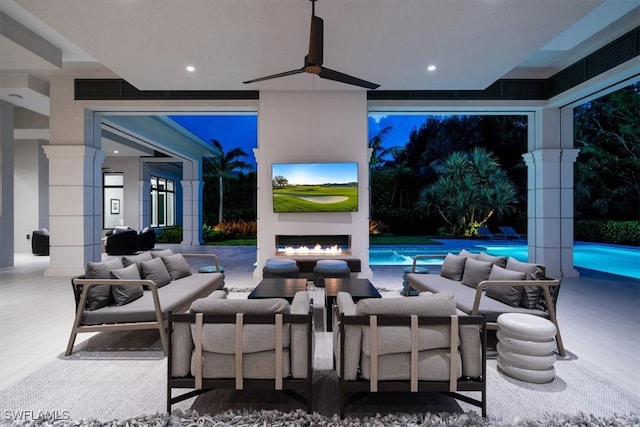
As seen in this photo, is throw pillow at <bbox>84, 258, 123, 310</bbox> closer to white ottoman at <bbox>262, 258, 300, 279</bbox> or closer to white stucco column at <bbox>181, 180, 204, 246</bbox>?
white ottoman at <bbox>262, 258, 300, 279</bbox>

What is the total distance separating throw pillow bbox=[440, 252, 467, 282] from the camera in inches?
180

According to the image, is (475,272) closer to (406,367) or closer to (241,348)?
(406,367)

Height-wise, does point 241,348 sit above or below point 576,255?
above

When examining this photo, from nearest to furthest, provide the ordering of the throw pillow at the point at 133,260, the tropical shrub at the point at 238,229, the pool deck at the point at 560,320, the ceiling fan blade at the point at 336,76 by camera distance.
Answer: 1. the pool deck at the point at 560,320
2. the ceiling fan blade at the point at 336,76
3. the throw pillow at the point at 133,260
4. the tropical shrub at the point at 238,229

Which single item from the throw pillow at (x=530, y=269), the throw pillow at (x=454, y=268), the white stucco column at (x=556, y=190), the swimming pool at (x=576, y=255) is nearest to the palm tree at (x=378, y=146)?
the swimming pool at (x=576, y=255)

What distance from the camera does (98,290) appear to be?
332 cm

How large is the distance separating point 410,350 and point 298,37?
13.5ft

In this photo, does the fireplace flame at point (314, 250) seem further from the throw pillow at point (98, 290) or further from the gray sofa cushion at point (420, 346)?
the gray sofa cushion at point (420, 346)

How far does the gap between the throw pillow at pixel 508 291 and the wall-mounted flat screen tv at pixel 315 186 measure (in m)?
3.22

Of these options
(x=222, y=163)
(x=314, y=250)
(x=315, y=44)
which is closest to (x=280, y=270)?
(x=314, y=250)

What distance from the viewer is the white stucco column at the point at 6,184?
751cm

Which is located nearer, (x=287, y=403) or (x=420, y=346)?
(x=420, y=346)

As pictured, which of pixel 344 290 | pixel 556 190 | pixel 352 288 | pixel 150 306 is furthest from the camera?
pixel 556 190

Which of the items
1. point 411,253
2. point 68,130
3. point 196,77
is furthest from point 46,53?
point 411,253
